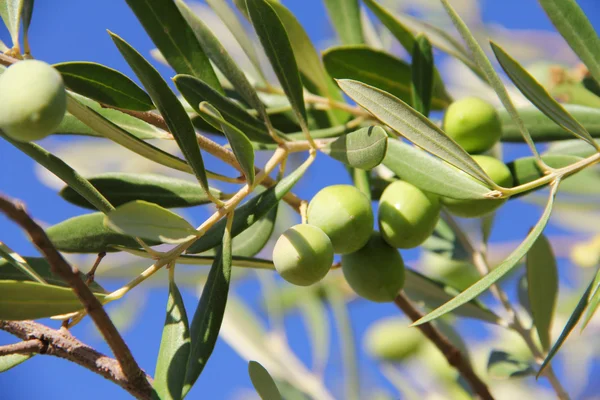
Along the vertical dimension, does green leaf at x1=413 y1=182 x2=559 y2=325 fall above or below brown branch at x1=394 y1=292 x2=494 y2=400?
→ above

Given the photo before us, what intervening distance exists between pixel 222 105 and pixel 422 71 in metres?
0.34

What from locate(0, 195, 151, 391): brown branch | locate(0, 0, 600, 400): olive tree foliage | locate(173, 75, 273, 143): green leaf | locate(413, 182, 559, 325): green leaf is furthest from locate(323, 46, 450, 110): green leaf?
locate(0, 195, 151, 391): brown branch

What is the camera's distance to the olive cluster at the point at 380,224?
0.90m

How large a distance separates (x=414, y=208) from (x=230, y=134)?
32 cm

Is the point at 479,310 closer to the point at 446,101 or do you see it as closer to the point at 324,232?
the point at 446,101

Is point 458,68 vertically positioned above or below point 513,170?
above

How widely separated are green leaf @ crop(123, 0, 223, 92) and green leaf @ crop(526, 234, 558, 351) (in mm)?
611

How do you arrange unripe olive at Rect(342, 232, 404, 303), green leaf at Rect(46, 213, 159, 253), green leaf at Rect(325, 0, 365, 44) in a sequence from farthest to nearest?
1. green leaf at Rect(325, 0, 365, 44)
2. unripe olive at Rect(342, 232, 404, 303)
3. green leaf at Rect(46, 213, 159, 253)

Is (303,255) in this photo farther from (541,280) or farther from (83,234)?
(541,280)

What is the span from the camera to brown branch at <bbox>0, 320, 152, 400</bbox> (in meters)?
0.86

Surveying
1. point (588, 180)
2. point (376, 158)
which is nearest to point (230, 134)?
point (376, 158)

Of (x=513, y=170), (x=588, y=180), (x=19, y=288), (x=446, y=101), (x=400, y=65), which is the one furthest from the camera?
(x=588, y=180)

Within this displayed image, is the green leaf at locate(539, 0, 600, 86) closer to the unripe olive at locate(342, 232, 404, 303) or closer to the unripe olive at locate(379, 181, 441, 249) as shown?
the unripe olive at locate(379, 181, 441, 249)

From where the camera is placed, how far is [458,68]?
247 cm
